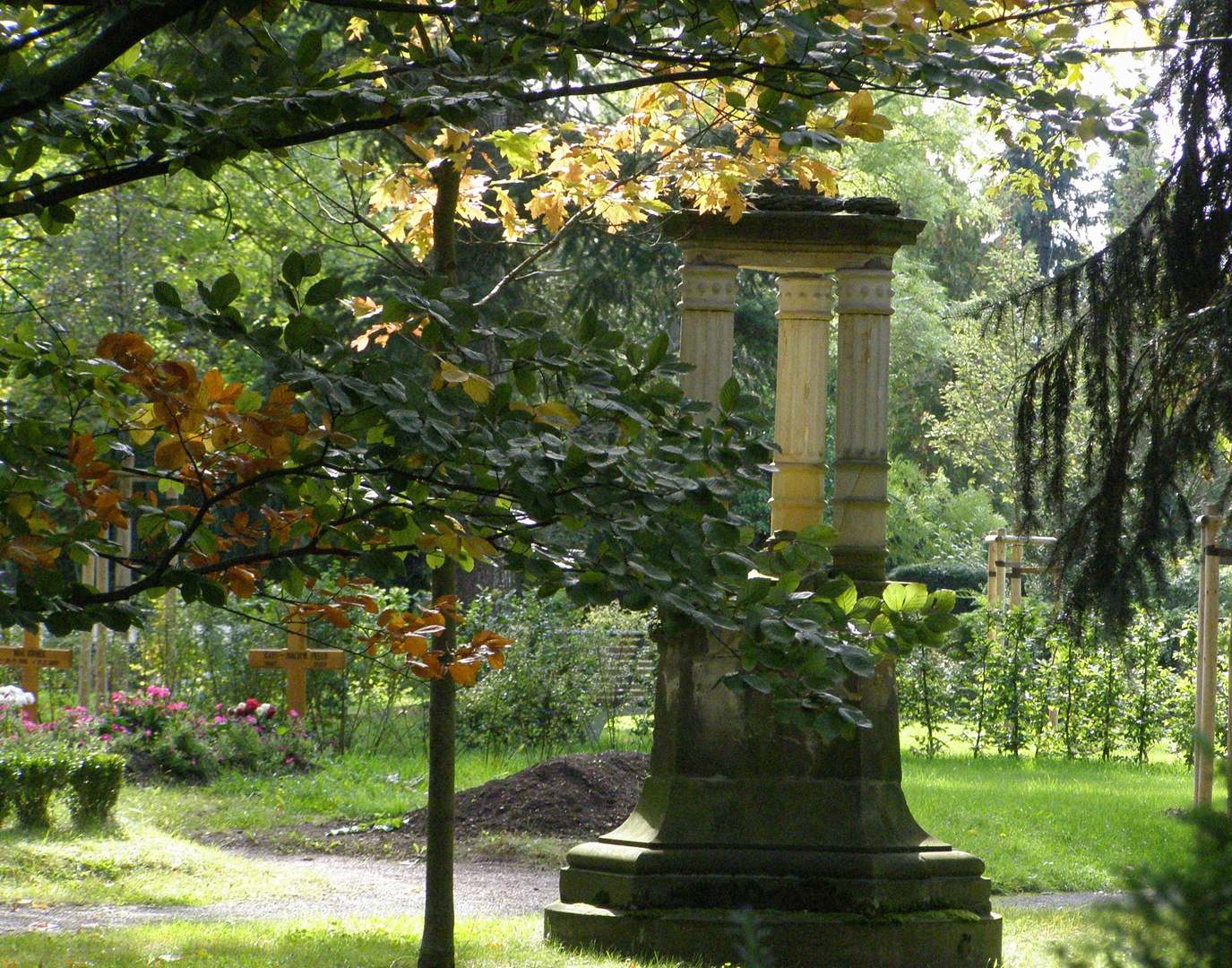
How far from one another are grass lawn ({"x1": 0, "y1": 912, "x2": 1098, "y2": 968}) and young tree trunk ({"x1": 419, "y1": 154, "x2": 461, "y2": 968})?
0.70 feet

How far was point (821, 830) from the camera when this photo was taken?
5.44 m

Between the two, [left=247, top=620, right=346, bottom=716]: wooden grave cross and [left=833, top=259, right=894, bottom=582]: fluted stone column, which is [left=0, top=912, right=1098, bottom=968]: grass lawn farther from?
[left=247, top=620, right=346, bottom=716]: wooden grave cross

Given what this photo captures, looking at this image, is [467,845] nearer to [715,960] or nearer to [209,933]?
[209,933]

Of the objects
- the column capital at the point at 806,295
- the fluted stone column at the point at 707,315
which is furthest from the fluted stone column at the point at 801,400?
the fluted stone column at the point at 707,315

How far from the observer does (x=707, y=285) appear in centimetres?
581

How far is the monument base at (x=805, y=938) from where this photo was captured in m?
5.15

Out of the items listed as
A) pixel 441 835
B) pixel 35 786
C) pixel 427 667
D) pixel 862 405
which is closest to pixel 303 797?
pixel 35 786

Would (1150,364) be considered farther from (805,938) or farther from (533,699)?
(533,699)

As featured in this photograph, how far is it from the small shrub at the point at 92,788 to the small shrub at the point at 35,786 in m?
0.10

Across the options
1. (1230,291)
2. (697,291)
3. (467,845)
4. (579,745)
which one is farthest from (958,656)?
(697,291)

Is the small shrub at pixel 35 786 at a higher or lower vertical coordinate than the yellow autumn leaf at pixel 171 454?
lower

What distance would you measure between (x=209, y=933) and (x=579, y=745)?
21.8 feet

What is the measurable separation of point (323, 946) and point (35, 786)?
3606 mm

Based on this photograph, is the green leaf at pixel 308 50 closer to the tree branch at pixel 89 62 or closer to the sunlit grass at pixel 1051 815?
the tree branch at pixel 89 62
